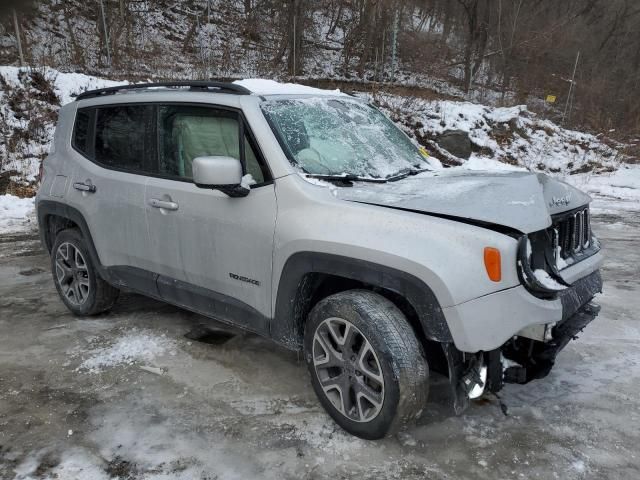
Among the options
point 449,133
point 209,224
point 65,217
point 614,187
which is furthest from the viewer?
point 449,133

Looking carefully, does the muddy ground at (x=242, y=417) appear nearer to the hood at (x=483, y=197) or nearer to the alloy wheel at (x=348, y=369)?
the alloy wheel at (x=348, y=369)

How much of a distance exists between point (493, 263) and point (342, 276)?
2.49 ft

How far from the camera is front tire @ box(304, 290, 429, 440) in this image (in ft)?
8.18

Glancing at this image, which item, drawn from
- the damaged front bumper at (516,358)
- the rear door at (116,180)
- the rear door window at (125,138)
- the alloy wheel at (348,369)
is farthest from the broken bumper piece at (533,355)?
the rear door window at (125,138)

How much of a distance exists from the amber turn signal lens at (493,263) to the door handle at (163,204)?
200cm

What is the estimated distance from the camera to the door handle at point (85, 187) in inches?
158

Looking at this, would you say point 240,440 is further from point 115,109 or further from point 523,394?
point 115,109

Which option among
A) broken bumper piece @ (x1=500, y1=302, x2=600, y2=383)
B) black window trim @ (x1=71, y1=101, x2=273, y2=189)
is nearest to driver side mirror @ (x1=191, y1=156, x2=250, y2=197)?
black window trim @ (x1=71, y1=101, x2=273, y2=189)

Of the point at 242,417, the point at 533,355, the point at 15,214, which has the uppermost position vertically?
the point at 533,355

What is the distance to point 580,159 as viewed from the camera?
1430 centimetres

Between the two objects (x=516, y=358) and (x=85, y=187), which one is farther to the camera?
(x=85, y=187)

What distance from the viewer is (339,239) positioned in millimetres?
2617

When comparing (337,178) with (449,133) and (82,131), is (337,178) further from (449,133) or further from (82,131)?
(449,133)

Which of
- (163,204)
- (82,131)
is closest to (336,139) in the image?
(163,204)
